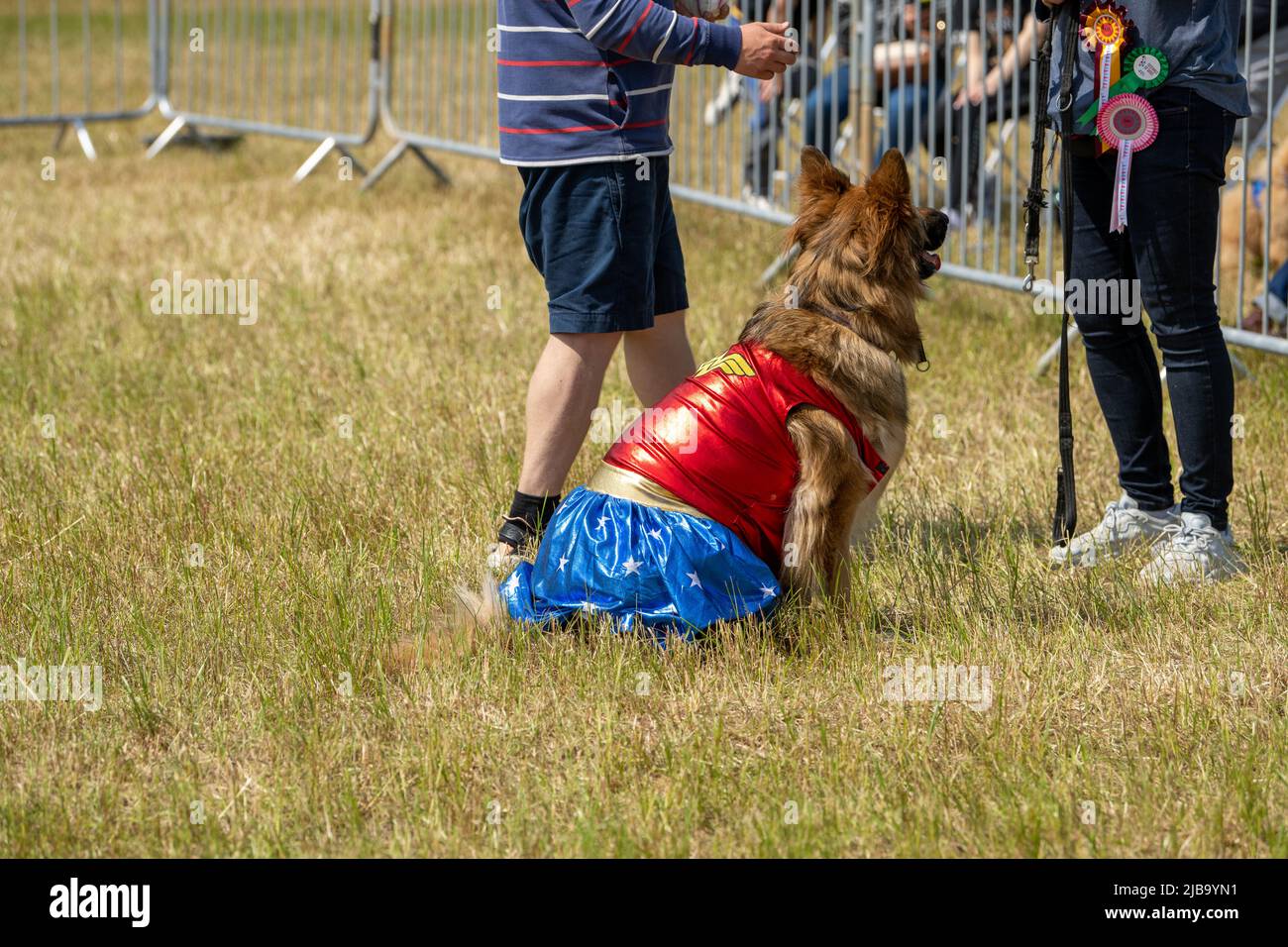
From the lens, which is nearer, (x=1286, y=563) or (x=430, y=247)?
(x=1286, y=563)

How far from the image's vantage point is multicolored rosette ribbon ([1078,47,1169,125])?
3.94 metres

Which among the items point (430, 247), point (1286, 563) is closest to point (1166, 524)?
point (1286, 563)

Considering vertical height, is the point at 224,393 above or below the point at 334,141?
below

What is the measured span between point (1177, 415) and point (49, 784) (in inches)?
128

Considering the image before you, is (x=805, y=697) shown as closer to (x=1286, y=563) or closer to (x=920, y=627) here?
(x=920, y=627)

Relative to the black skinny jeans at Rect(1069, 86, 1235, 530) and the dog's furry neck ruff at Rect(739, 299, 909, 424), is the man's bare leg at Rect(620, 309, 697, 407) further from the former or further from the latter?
the black skinny jeans at Rect(1069, 86, 1235, 530)

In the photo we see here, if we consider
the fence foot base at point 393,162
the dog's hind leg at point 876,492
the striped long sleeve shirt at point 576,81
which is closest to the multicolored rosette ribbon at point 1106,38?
the striped long sleeve shirt at point 576,81

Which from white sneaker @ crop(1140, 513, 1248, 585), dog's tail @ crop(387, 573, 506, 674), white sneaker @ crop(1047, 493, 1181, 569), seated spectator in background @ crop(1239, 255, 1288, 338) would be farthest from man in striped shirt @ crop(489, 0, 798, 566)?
seated spectator in background @ crop(1239, 255, 1288, 338)

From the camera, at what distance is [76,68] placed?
56.2 feet

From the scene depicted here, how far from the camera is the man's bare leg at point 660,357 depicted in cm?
449

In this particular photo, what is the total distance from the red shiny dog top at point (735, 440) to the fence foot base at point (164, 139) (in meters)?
9.38

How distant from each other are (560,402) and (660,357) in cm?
43

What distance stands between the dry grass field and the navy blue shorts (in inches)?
35.6

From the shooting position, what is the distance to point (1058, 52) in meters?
4.19
